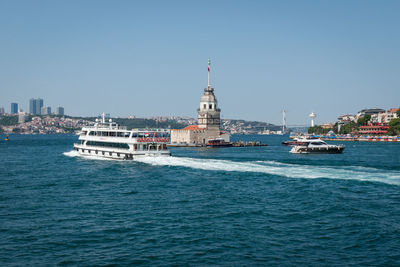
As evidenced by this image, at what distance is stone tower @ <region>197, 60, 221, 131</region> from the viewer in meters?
130

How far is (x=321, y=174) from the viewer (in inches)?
1683

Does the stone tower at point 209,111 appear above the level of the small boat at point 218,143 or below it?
above

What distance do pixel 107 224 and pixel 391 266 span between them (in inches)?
596

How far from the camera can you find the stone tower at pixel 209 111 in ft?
427

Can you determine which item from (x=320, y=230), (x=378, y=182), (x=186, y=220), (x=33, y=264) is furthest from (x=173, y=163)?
(x=33, y=264)

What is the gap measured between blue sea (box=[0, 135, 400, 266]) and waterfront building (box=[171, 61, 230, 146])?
83333 mm

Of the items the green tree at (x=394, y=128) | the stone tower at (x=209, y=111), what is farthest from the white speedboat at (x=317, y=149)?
the green tree at (x=394, y=128)

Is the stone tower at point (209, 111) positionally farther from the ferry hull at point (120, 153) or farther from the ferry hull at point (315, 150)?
the ferry hull at point (120, 153)

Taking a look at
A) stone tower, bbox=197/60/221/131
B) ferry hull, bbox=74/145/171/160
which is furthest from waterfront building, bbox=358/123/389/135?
ferry hull, bbox=74/145/171/160

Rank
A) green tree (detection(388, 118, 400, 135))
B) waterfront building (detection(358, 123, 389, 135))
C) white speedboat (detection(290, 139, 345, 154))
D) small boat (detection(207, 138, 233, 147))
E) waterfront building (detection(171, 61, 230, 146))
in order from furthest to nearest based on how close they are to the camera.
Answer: waterfront building (detection(358, 123, 389, 135)) → green tree (detection(388, 118, 400, 135)) → waterfront building (detection(171, 61, 230, 146)) → small boat (detection(207, 138, 233, 147)) → white speedboat (detection(290, 139, 345, 154))

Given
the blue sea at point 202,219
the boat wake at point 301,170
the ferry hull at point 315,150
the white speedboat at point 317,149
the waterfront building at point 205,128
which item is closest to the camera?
the blue sea at point 202,219

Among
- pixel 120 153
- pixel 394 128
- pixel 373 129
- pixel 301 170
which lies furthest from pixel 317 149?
pixel 373 129

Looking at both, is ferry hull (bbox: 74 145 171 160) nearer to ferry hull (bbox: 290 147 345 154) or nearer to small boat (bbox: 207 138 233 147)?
ferry hull (bbox: 290 147 345 154)

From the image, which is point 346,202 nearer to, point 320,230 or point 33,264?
point 320,230
